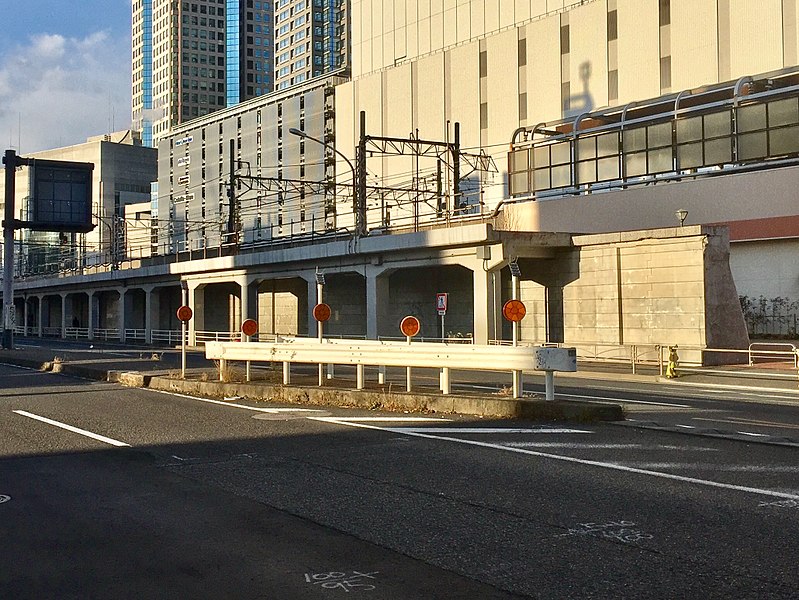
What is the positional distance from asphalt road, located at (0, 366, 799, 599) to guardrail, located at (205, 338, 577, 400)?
108cm

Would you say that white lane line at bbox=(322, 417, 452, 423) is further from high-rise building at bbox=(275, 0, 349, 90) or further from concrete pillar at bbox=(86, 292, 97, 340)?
high-rise building at bbox=(275, 0, 349, 90)

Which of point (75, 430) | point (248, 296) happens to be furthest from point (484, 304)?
point (75, 430)

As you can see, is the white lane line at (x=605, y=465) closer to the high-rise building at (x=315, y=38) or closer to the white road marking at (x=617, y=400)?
the white road marking at (x=617, y=400)

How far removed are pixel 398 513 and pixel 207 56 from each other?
19165 centimetres

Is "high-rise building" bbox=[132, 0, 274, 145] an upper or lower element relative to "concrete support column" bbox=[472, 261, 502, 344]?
upper

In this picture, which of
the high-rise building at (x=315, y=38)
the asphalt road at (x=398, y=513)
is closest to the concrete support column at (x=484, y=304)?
the asphalt road at (x=398, y=513)

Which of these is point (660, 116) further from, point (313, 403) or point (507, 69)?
point (313, 403)

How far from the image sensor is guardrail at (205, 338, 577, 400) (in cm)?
1320

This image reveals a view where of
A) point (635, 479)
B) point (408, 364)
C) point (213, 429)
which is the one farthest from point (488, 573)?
point (408, 364)

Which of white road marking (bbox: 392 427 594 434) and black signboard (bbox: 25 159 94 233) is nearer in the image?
white road marking (bbox: 392 427 594 434)

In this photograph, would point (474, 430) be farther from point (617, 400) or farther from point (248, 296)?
point (248, 296)

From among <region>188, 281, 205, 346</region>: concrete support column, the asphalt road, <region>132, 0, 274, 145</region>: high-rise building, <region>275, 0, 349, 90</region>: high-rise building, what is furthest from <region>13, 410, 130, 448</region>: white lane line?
<region>132, 0, 274, 145</region>: high-rise building

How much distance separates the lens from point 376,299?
135 feet

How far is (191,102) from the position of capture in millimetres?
185375
